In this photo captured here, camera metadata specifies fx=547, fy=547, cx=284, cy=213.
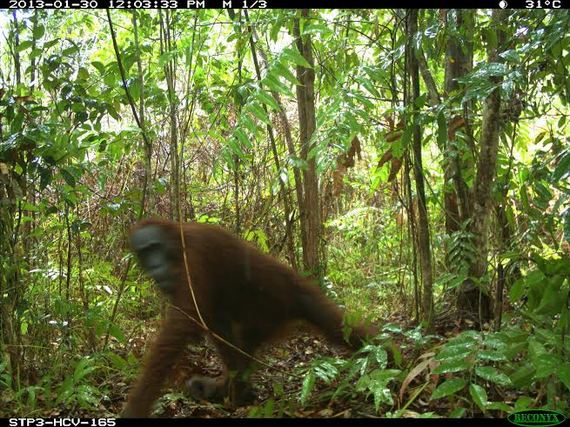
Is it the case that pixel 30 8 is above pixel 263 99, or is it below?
above

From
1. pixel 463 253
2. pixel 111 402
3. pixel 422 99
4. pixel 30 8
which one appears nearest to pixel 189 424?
pixel 111 402

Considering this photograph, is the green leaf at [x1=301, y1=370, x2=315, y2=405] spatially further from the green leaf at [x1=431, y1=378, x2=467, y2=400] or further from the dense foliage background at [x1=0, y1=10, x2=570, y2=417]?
the green leaf at [x1=431, y1=378, x2=467, y2=400]

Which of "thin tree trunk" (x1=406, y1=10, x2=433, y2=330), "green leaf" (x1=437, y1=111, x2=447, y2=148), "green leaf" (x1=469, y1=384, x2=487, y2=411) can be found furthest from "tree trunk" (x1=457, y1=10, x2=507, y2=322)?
"green leaf" (x1=469, y1=384, x2=487, y2=411)

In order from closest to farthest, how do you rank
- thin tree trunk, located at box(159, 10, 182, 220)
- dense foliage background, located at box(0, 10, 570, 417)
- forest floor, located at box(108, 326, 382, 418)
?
dense foliage background, located at box(0, 10, 570, 417) → forest floor, located at box(108, 326, 382, 418) → thin tree trunk, located at box(159, 10, 182, 220)

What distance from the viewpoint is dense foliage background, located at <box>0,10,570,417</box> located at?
2221 millimetres

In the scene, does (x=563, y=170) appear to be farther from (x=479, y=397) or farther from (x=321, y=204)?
(x=321, y=204)

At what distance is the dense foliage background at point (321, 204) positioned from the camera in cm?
222

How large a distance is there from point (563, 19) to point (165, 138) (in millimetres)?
3370

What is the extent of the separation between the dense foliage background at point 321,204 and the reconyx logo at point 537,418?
0.05 m

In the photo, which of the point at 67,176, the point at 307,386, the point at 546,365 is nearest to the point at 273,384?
the point at 307,386

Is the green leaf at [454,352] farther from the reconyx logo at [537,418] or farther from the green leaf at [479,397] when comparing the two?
the reconyx logo at [537,418]

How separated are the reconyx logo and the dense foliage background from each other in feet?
0.16

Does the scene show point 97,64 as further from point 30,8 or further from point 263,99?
point 263,99

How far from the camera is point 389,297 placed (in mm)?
4352
